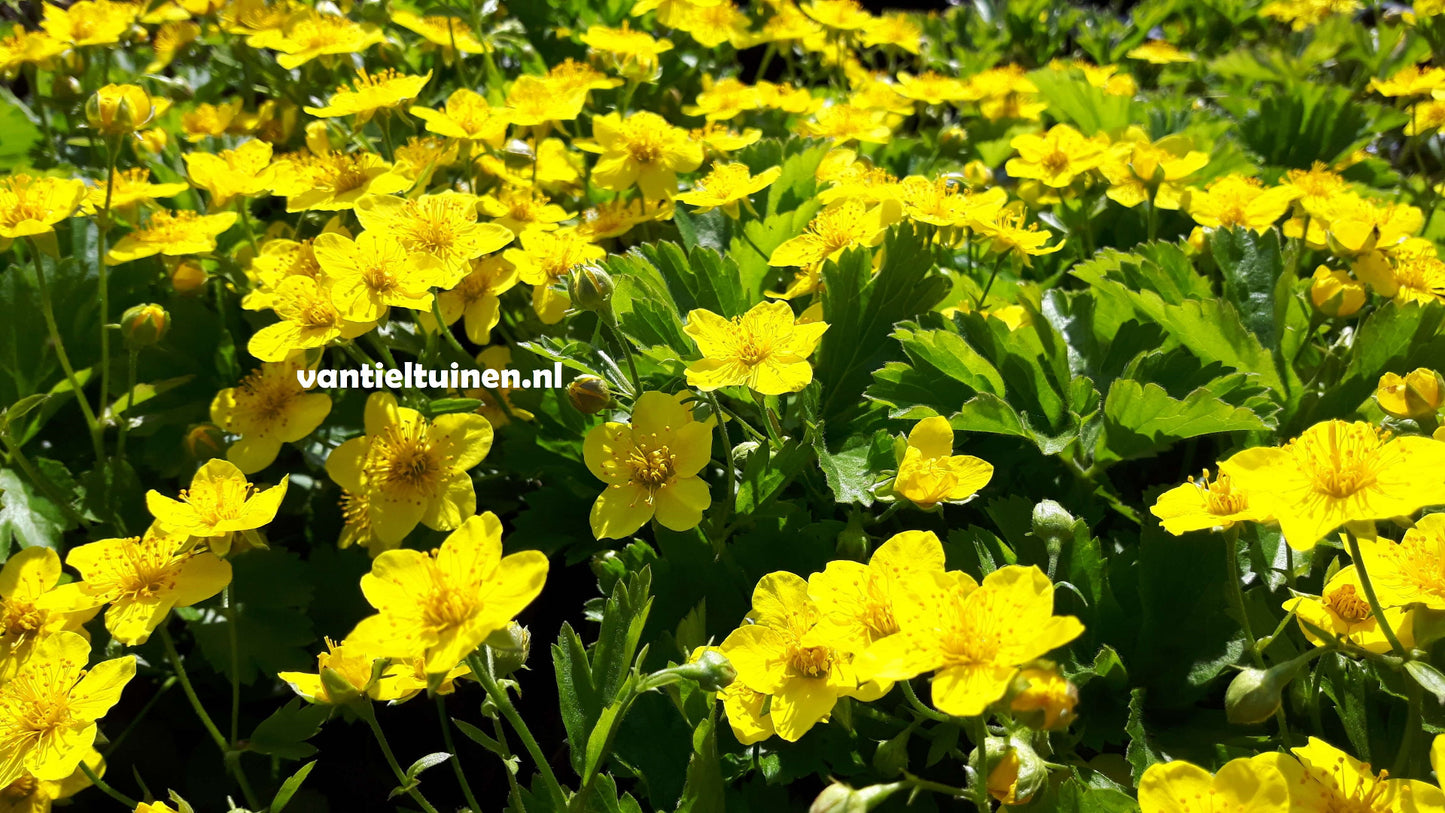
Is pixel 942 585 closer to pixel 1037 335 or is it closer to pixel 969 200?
pixel 1037 335

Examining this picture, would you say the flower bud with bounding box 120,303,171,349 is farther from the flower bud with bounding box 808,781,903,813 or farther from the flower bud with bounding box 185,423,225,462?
the flower bud with bounding box 808,781,903,813

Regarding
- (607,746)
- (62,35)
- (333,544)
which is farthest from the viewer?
(62,35)

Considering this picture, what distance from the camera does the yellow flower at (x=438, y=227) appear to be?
1666 mm

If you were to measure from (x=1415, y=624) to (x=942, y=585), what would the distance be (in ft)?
1.84

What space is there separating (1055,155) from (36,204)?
196 cm

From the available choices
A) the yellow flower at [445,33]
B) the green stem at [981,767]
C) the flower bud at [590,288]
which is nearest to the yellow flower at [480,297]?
the flower bud at [590,288]

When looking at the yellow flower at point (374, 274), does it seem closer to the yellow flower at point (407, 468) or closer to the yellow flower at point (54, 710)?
the yellow flower at point (407, 468)

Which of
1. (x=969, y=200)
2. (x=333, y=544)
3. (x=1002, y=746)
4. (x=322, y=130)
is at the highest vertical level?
(x=969, y=200)

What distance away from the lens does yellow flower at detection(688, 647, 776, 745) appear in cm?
125

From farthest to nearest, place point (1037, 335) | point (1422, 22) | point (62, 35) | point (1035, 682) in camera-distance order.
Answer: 1. point (1422, 22)
2. point (62, 35)
3. point (1037, 335)
4. point (1035, 682)

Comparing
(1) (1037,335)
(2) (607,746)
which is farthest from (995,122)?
(2) (607,746)

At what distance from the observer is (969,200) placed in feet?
6.00

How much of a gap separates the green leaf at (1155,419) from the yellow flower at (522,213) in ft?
3.50

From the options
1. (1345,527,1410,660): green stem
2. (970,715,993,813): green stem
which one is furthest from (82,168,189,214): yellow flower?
(1345,527,1410,660): green stem
